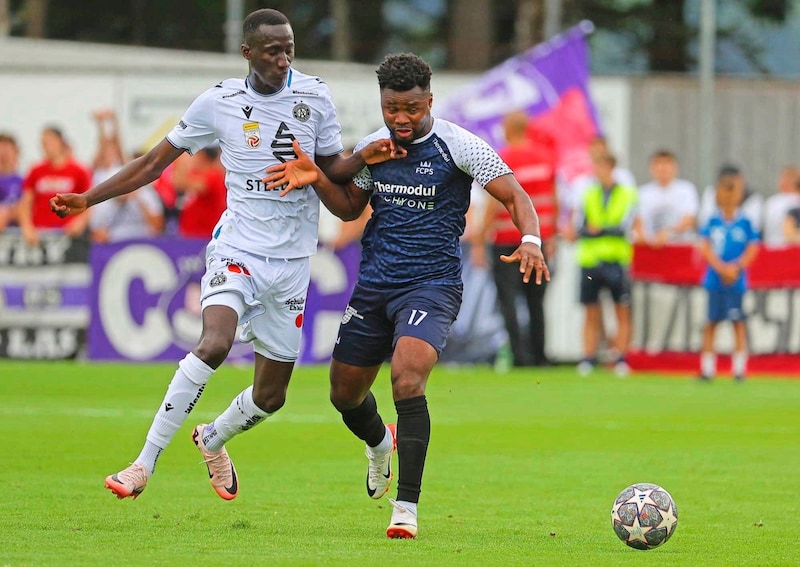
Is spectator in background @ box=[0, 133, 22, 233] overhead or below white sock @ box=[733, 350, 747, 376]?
overhead

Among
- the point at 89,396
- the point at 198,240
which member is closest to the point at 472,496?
the point at 89,396

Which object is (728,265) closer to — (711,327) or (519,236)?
(711,327)

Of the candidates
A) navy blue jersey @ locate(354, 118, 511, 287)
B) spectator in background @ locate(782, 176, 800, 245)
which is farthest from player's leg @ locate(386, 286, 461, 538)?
spectator in background @ locate(782, 176, 800, 245)

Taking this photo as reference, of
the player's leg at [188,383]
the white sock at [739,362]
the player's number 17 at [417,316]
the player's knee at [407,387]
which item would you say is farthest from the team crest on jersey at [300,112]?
the white sock at [739,362]

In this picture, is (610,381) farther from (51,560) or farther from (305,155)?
(51,560)

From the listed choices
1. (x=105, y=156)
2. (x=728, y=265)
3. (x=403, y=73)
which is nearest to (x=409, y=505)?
(x=403, y=73)

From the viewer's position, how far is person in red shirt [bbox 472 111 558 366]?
61.8ft

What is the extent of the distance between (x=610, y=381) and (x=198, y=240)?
5.18 m

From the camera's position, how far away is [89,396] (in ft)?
51.6

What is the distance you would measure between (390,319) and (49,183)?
11988 millimetres

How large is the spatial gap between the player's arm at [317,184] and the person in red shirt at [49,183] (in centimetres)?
1108

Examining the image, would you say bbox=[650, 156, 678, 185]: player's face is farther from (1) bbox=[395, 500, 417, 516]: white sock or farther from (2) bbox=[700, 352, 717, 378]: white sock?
(1) bbox=[395, 500, 417, 516]: white sock

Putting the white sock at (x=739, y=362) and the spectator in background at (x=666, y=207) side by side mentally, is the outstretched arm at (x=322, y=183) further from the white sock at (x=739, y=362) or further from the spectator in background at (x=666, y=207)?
the spectator in background at (x=666, y=207)

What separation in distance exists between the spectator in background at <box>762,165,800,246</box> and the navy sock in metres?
12.5
